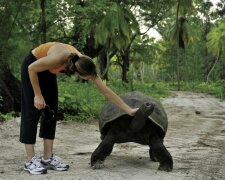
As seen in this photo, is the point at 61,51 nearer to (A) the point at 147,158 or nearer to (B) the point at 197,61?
(A) the point at 147,158

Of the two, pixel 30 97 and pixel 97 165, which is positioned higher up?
pixel 30 97

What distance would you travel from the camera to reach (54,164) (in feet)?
16.8

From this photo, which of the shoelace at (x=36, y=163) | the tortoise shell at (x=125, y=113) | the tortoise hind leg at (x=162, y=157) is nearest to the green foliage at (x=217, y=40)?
the tortoise shell at (x=125, y=113)

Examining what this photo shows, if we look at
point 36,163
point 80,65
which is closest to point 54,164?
point 36,163

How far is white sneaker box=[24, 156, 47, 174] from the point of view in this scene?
484 cm

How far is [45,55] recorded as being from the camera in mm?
4762

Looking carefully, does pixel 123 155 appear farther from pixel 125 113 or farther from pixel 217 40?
pixel 217 40

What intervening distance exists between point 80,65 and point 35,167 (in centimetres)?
128

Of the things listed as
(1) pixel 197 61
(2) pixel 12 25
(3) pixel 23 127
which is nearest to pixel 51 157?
(3) pixel 23 127

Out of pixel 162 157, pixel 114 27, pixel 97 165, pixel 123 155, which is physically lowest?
pixel 123 155

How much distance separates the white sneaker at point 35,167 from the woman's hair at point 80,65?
1103 millimetres

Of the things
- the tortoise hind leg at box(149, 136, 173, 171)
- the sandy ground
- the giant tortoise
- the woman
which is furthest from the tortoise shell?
the sandy ground

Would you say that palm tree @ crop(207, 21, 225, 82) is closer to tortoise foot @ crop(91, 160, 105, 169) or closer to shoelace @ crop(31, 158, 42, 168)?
tortoise foot @ crop(91, 160, 105, 169)

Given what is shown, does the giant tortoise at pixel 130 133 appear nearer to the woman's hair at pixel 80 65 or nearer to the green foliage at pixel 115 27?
the woman's hair at pixel 80 65
